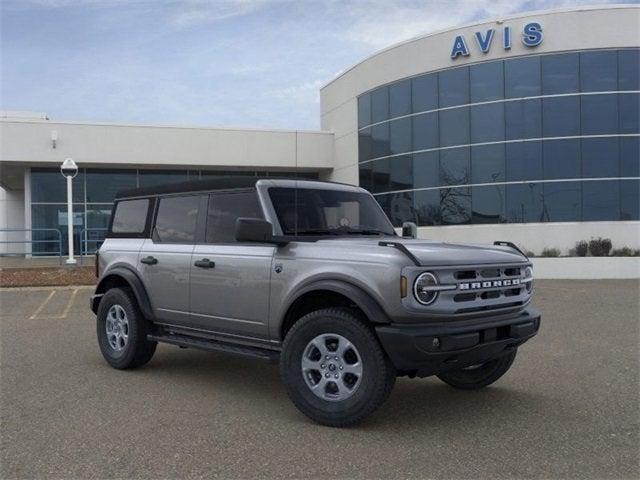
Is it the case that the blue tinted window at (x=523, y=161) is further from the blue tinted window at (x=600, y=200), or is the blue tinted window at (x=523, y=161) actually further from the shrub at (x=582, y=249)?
the shrub at (x=582, y=249)

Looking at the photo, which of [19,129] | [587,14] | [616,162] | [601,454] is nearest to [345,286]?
[601,454]

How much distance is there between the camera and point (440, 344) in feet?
14.6

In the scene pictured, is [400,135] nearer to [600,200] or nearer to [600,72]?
[600,72]

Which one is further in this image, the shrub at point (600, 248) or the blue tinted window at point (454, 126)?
the blue tinted window at point (454, 126)

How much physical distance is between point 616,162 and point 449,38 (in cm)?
751

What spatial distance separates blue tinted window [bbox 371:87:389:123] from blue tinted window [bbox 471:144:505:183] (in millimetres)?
4620

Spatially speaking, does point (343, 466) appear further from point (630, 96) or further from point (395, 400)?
point (630, 96)

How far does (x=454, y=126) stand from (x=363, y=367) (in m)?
20.2

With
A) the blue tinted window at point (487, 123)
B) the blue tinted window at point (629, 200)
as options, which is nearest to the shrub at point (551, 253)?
the blue tinted window at point (629, 200)

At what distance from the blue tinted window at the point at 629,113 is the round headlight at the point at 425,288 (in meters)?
19.7

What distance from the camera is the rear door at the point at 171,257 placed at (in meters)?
6.07

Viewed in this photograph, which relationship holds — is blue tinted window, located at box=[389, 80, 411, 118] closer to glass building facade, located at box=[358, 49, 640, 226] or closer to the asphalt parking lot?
glass building facade, located at box=[358, 49, 640, 226]

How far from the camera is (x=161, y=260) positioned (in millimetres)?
6293

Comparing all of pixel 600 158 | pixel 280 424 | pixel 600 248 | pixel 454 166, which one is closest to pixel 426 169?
pixel 454 166
